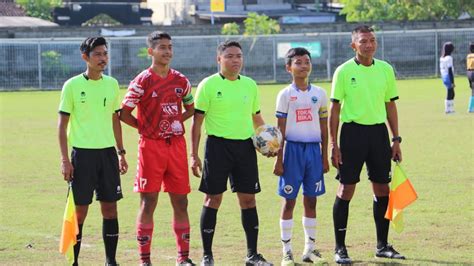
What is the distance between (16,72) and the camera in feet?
141

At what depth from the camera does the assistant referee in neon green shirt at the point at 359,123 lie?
9812 mm

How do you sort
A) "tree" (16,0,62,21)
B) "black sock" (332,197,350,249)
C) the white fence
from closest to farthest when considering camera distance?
1. "black sock" (332,197,350,249)
2. the white fence
3. "tree" (16,0,62,21)

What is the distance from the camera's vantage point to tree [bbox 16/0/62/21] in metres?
65.1

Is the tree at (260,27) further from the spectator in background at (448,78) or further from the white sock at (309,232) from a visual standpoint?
the white sock at (309,232)

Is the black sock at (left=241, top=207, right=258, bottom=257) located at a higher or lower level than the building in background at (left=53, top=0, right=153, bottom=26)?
lower

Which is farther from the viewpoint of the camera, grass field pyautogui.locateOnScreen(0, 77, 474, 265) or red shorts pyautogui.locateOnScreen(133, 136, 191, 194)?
grass field pyautogui.locateOnScreen(0, 77, 474, 265)

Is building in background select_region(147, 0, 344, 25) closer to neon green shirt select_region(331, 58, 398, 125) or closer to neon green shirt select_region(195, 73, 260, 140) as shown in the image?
neon green shirt select_region(331, 58, 398, 125)

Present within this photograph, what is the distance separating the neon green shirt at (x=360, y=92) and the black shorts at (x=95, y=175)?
7.27ft

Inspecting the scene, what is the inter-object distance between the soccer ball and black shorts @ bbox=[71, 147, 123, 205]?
1.31 metres

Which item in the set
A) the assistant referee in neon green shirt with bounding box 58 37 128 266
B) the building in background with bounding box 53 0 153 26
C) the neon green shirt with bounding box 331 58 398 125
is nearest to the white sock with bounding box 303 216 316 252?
the neon green shirt with bounding box 331 58 398 125

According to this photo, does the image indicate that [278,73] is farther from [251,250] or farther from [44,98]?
[251,250]

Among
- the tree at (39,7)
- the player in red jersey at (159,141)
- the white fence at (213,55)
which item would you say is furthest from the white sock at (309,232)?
the tree at (39,7)

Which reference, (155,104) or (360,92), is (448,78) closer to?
(360,92)

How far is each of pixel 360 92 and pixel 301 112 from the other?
1.99 ft
